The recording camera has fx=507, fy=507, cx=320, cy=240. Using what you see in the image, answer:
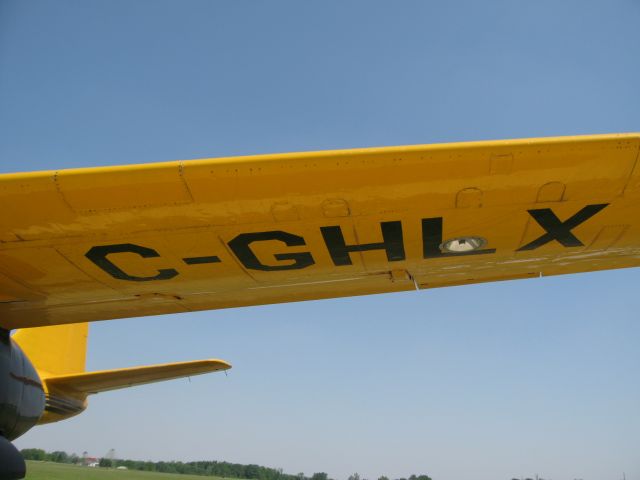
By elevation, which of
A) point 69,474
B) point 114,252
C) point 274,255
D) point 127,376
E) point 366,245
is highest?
point 366,245

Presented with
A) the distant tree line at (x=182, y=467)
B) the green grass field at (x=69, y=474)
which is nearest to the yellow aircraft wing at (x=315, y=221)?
→ the green grass field at (x=69, y=474)

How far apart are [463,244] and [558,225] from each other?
84 cm

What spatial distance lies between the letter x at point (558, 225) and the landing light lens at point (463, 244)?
0.49 metres

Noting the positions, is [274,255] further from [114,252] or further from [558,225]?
[558,225]

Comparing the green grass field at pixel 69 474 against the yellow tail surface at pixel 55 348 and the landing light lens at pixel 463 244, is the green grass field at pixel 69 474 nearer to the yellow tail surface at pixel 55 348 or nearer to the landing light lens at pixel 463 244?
the yellow tail surface at pixel 55 348

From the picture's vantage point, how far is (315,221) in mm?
4266

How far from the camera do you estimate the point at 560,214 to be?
4363mm

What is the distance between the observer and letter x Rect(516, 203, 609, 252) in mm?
4309

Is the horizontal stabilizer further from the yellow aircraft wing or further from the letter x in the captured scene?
the letter x

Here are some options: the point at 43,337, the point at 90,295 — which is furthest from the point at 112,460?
the point at 90,295

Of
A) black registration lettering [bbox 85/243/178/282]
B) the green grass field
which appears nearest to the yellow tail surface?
black registration lettering [bbox 85/243/178/282]

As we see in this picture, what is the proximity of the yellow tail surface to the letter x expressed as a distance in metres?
9.32

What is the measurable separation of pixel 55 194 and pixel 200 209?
3.43 feet

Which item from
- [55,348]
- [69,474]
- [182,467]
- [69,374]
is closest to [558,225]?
[69,374]
